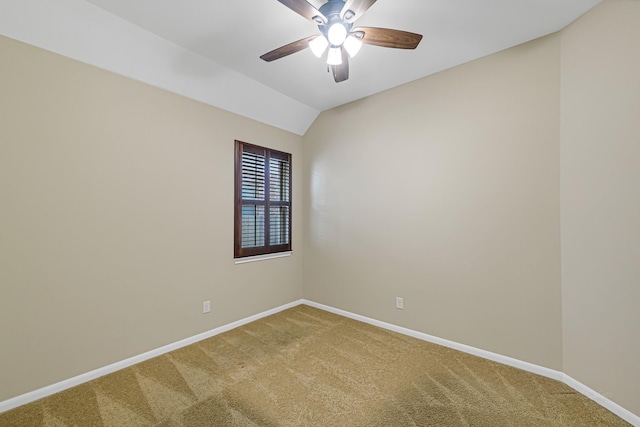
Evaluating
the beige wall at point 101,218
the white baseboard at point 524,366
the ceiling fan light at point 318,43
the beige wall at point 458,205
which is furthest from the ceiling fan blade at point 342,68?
the white baseboard at point 524,366

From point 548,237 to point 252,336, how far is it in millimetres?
2958

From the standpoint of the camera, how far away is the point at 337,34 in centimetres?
169

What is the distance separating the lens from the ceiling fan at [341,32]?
1.58 meters

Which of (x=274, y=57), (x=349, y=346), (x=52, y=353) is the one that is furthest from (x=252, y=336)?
(x=274, y=57)

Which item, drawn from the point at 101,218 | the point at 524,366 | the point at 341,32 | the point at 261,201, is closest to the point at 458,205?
the point at 524,366

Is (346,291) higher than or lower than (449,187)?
lower

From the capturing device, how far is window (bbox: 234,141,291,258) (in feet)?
10.7

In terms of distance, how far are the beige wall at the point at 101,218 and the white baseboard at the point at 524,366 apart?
1.86 meters

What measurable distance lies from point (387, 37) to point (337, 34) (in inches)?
14.2

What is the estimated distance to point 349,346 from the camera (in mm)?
2715

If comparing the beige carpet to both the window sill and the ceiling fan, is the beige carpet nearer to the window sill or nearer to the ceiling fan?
the window sill

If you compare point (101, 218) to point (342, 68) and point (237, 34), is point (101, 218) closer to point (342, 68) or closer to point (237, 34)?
point (237, 34)

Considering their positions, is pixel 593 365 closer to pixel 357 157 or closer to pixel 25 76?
Result: pixel 357 157

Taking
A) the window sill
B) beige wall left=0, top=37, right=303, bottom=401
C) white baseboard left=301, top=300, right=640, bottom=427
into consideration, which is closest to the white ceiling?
beige wall left=0, top=37, right=303, bottom=401
